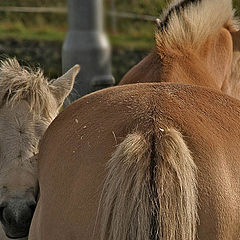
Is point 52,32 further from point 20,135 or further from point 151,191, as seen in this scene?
point 151,191

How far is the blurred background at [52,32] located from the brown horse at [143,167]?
10409mm

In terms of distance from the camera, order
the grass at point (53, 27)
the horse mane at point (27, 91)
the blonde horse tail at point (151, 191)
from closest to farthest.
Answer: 1. the blonde horse tail at point (151, 191)
2. the horse mane at point (27, 91)
3. the grass at point (53, 27)

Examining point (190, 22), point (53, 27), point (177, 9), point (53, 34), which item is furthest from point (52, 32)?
point (190, 22)

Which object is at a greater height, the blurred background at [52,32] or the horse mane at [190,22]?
the horse mane at [190,22]

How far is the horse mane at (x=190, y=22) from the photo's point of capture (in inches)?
143

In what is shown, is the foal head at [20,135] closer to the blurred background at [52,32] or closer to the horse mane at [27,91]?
the horse mane at [27,91]

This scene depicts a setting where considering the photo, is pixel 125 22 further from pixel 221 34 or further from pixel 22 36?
pixel 221 34

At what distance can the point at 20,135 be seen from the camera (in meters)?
2.93

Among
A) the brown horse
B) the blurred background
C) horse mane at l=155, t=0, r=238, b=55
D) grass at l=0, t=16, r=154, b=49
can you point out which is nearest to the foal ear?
the brown horse

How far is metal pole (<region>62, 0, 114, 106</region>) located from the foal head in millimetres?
1349

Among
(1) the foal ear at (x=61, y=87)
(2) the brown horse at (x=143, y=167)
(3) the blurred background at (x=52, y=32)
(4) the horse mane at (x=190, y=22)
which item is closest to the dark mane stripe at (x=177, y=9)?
(4) the horse mane at (x=190, y=22)

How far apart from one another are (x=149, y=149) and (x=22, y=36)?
13.0 metres

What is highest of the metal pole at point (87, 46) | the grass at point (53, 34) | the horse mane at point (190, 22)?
the horse mane at point (190, 22)

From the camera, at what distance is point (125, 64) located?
555 inches
